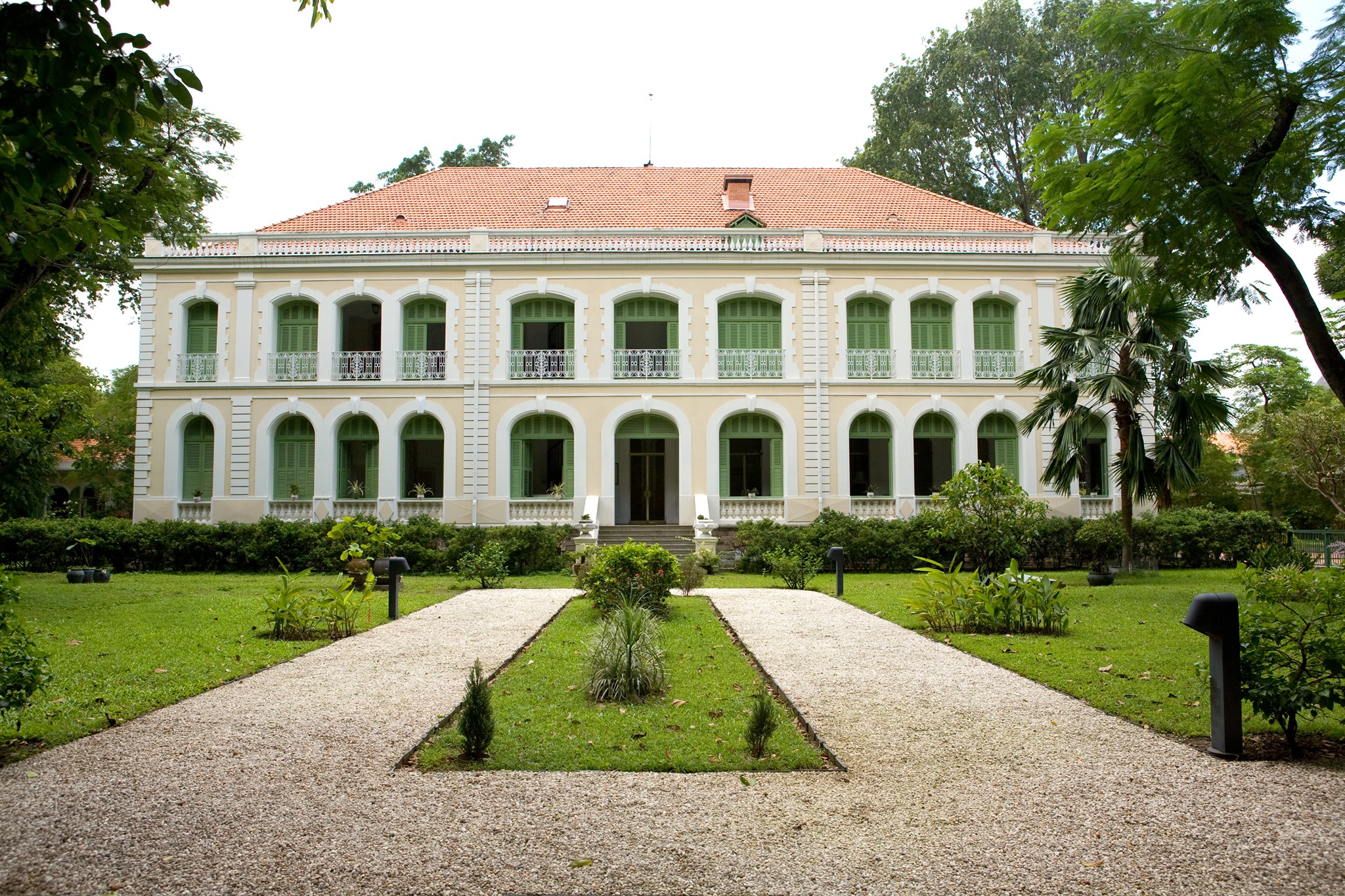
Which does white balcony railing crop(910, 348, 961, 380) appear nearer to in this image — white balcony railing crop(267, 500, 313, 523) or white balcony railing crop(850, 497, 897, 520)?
white balcony railing crop(850, 497, 897, 520)

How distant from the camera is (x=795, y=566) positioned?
1625 cm

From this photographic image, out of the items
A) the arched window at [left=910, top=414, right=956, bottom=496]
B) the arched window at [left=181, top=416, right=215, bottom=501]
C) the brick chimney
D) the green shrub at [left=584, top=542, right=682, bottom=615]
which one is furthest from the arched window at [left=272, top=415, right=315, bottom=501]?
the arched window at [left=910, top=414, right=956, bottom=496]

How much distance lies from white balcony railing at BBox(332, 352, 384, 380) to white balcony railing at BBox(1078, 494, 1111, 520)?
18939 mm

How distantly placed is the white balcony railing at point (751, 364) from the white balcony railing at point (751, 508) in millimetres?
3350

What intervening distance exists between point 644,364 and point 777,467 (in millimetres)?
4527

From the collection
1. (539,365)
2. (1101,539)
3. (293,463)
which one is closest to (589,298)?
(539,365)

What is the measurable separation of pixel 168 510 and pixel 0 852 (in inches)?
866

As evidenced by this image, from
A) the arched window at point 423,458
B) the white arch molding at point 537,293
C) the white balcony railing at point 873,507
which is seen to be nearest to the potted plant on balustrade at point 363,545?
the arched window at point 423,458

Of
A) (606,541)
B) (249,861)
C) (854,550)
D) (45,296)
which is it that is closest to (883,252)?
(854,550)

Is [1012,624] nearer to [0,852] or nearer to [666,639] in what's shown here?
[666,639]

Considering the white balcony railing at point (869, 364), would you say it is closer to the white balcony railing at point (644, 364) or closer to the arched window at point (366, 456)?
the white balcony railing at point (644, 364)

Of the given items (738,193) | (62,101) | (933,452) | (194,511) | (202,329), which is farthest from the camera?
(738,193)

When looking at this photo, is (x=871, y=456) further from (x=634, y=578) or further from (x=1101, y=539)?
(x=634, y=578)

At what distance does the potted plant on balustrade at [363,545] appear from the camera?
13227mm
